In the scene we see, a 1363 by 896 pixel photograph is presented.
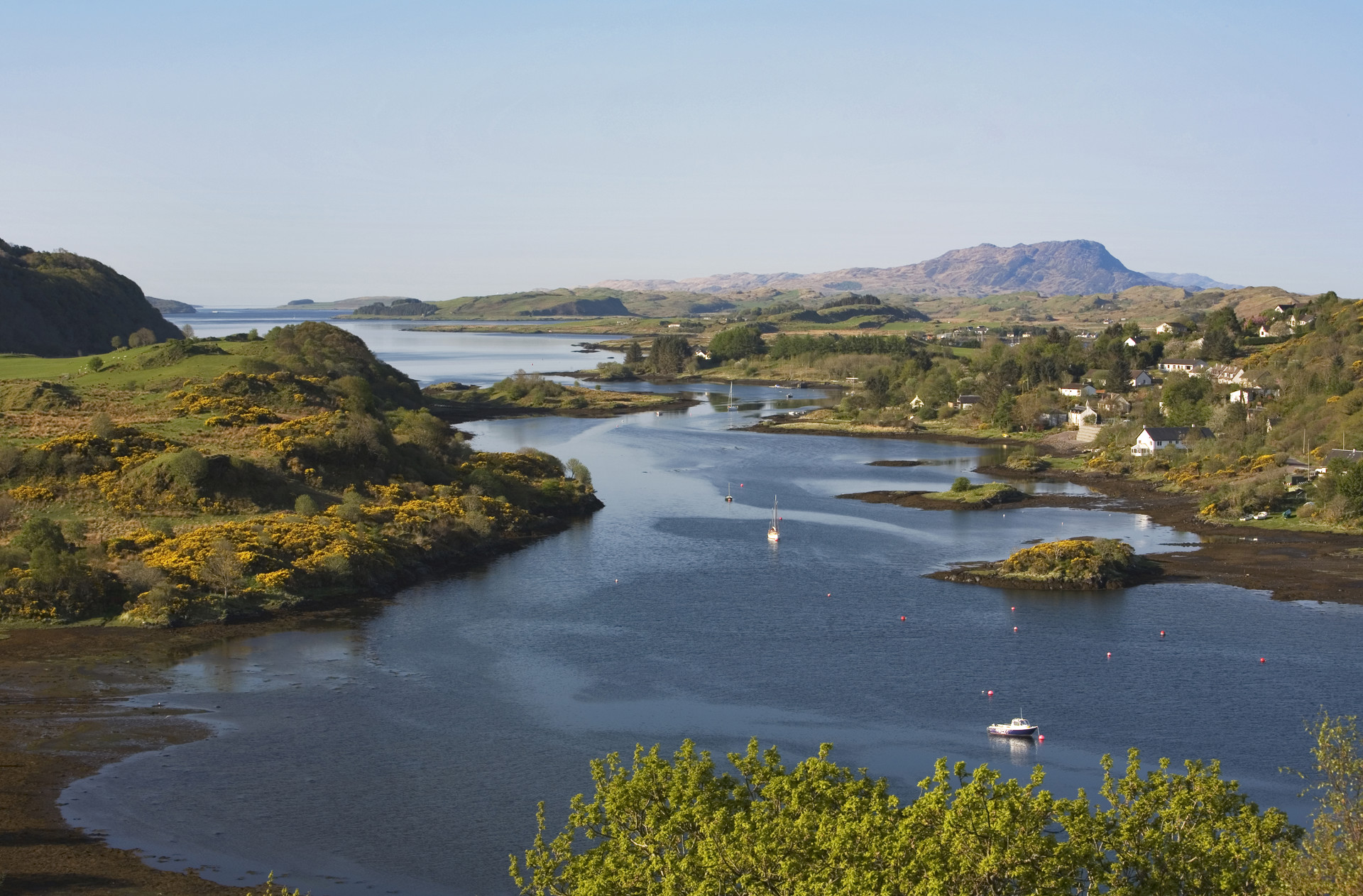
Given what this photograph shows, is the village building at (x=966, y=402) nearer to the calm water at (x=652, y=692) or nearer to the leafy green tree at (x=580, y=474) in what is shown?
the leafy green tree at (x=580, y=474)

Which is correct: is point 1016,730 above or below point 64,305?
below

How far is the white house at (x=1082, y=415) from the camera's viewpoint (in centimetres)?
11656

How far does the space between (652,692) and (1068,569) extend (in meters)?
27.2

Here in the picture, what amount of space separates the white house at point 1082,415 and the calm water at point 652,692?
4738 cm

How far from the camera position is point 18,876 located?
27.8 metres

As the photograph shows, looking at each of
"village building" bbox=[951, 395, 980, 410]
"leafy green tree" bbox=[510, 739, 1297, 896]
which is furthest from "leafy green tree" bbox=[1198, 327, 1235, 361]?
"leafy green tree" bbox=[510, 739, 1297, 896]

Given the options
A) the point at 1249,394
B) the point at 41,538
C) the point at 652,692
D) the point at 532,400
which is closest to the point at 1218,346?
the point at 1249,394

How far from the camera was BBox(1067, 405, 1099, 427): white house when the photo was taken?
11656 cm

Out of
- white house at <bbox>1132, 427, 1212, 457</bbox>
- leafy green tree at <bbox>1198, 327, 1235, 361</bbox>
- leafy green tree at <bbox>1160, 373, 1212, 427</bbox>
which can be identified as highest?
leafy green tree at <bbox>1198, 327, 1235, 361</bbox>

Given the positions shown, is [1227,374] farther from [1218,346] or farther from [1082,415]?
[1082,415]

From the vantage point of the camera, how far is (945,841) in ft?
63.0

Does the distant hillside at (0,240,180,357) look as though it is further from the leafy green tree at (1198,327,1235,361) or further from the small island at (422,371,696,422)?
the leafy green tree at (1198,327,1235,361)

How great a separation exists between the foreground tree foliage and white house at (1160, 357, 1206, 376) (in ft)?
400

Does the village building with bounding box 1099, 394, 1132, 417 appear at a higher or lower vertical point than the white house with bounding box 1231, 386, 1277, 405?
lower
